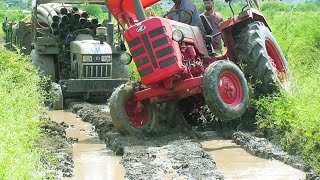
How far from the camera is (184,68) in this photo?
9.41 m

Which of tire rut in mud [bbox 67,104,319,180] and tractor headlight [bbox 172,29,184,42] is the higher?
tractor headlight [bbox 172,29,184,42]

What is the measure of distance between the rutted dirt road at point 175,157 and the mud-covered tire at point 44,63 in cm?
425

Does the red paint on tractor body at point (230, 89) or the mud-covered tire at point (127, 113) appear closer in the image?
the red paint on tractor body at point (230, 89)

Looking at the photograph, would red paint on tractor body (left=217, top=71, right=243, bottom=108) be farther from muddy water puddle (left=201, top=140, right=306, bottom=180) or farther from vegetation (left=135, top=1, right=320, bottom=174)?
muddy water puddle (left=201, top=140, right=306, bottom=180)

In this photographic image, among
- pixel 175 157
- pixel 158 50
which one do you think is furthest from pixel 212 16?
pixel 175 157

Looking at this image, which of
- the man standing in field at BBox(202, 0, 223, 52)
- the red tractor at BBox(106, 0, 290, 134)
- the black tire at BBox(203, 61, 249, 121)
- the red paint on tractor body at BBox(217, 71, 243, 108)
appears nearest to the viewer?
the black tire at BBox(203, 61, 249, 121)

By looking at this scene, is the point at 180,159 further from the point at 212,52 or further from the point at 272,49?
the point at 272,49

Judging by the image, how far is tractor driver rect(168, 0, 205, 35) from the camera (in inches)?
412

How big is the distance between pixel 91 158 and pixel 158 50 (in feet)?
5.58

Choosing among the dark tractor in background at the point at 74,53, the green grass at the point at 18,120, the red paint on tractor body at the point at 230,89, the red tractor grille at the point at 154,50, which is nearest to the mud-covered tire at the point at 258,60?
the red paint on tractor body at the point at 230,89

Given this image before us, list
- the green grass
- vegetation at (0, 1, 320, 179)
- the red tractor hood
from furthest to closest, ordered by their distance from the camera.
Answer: the red tractor hood → vegetation at (0, 1, 320, 179) → the green grass

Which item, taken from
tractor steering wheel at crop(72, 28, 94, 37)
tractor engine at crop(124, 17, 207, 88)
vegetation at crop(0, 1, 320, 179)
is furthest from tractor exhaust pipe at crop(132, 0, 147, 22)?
tractor steering wheel at crop(72, 28, 94, 37)

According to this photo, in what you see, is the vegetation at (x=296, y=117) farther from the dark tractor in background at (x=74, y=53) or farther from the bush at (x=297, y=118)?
the dark tractor in background at (x=74, y=53)

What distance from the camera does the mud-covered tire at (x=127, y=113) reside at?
9.69 metres
